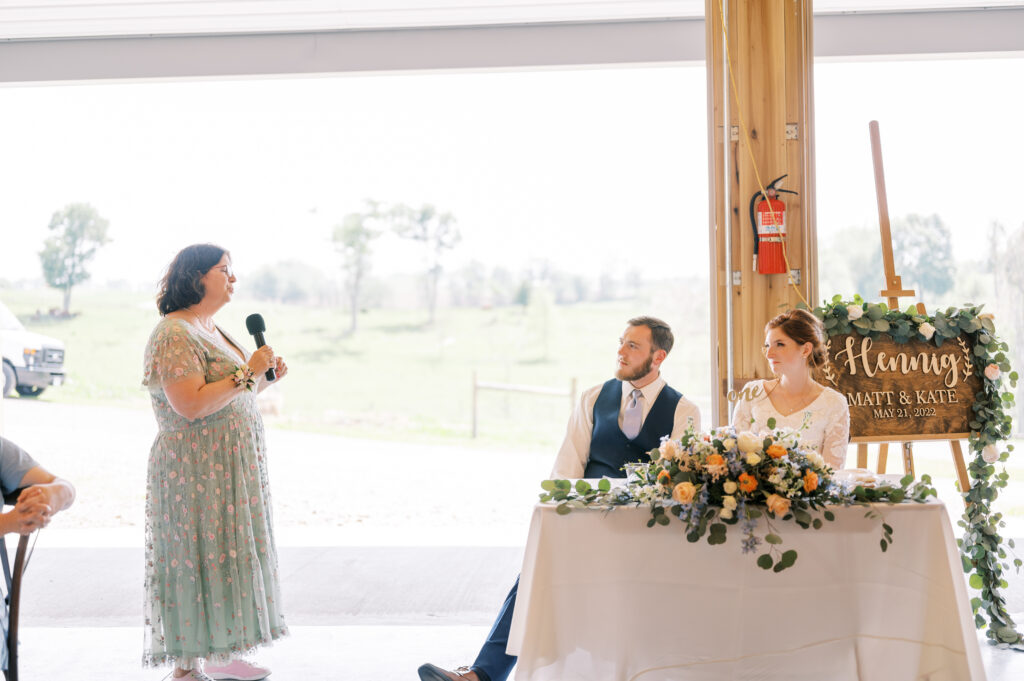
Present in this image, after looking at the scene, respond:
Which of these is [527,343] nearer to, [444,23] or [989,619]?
[444,23]

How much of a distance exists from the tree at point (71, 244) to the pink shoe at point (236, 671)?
642 centimetres

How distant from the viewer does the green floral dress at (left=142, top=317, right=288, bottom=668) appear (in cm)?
275

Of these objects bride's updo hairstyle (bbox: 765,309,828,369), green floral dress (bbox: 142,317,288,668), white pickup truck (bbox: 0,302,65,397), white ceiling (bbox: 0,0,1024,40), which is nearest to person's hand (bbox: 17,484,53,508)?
green floral dress (bbox: 142,317,288,668)

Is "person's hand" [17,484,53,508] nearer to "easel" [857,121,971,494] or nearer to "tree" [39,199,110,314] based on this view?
"easel" [857,121,971,494]

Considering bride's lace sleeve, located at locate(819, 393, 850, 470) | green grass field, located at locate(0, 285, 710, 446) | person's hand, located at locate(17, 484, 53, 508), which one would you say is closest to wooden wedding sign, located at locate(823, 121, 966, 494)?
bride's lace sleeve, located at locate(819, 393, 850, 470)

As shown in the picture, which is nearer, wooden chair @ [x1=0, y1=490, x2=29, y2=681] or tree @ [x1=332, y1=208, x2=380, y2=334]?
wooden chair @ [x1=0, y1=490, x2=29, y2=681]

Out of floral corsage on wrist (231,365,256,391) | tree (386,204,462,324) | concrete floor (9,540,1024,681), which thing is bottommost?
concrete floor (9,540,1024,681)

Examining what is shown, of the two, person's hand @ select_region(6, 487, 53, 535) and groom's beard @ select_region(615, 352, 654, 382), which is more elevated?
groom's beard @ select_region(615, 352, 654, 382)

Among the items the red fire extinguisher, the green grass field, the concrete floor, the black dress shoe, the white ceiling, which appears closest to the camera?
the black dress shoe

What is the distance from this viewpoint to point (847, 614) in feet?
7.40

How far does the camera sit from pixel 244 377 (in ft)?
9.01

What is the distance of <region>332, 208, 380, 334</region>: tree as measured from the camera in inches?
355

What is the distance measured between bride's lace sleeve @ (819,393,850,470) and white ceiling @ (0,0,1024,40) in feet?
7.45

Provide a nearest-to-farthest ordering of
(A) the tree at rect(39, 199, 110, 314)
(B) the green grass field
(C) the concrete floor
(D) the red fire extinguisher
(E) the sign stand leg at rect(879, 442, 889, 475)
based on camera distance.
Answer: (C) the concrete floor → (E) the sign stand leg at rect(879, 442, 889, 475) → (D) the red fire extinguisher → (A) the tree at rect(39, 199, 110, 314) → (B) the green grass field
